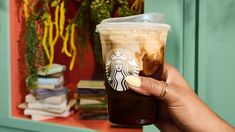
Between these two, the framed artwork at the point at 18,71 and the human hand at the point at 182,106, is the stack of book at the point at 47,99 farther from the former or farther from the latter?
the human hand at the point at 182,106

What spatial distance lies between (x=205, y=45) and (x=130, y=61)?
1.43 feet

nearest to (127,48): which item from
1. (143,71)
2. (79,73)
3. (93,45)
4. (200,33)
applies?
(143,71)

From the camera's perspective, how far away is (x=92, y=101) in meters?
1.29

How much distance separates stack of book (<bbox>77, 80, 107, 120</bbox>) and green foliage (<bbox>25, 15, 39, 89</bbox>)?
0.61 ft

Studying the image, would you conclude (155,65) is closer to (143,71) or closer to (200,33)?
(143,71)

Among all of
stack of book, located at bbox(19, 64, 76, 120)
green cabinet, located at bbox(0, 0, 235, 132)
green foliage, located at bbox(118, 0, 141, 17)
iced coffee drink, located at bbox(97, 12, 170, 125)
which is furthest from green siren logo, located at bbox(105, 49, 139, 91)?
stack of book, located at bbox(19, 64, 76, 120)

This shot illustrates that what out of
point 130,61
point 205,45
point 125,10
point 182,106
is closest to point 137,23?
point 130,61

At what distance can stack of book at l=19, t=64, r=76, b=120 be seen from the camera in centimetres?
132

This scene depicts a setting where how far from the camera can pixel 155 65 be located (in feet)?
2.23

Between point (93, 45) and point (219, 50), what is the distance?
1.72ft

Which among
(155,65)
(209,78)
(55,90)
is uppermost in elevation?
(155,65)

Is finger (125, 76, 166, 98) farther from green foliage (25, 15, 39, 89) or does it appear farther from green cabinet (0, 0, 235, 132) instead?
green foliage (25, 15, 39, 89)

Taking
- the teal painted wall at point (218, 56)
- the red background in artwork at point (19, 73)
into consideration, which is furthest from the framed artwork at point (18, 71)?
the teal painted wall at point (218, 56)

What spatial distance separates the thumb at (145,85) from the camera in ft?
2.13
